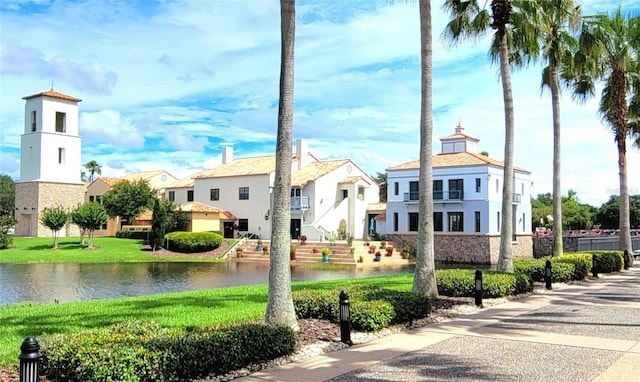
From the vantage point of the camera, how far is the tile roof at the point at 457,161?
45031mm

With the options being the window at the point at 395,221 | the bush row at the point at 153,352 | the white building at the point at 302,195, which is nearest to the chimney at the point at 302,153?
the white building at the point at 302,195

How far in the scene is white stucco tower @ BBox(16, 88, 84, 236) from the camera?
52.4 m

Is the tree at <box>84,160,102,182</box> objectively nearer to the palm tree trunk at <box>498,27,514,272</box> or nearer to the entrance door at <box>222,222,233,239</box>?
the entrance door at <box>222,222,233,239</box>

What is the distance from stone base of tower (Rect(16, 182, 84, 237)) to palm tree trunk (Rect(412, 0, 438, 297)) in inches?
1805

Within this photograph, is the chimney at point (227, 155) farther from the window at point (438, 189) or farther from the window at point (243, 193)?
the window at point (438, 189)

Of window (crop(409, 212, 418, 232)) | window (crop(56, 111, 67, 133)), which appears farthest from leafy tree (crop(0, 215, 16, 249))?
window (crop(409, 212, 418, 232))

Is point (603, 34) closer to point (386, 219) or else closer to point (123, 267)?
point (123, 267)

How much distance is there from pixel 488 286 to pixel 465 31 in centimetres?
803

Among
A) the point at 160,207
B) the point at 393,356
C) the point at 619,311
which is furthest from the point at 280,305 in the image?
the point at 160,207

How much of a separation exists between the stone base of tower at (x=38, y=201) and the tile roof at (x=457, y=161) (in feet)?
100

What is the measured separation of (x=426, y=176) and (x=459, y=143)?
3866 cm

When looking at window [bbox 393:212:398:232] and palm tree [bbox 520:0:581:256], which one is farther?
window [bbox 393:212:398:232]

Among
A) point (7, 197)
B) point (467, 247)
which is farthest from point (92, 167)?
point (467, 247)

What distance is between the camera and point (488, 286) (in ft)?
44.5
